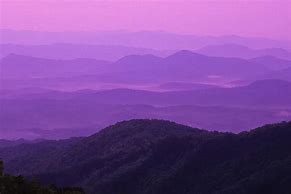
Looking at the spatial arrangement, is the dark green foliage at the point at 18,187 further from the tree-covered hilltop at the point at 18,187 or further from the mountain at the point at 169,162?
the mountain at the point at 169,162

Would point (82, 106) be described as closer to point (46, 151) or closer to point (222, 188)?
point (46, 151)

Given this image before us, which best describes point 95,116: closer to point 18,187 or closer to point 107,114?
point 107,114

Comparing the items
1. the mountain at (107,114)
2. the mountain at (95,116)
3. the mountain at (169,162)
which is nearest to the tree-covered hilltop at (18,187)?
the mountain at (169,162)

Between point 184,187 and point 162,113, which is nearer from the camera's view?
point 184,187

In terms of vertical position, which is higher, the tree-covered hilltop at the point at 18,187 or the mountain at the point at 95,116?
the tree-covered hilltop at the point at 18,187

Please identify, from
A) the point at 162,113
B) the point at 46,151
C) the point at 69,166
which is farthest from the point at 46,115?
the point at 69,166

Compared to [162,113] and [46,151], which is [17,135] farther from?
[46,151]

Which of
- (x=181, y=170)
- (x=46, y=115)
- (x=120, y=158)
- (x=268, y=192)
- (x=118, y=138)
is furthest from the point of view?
(x=46, y=115)

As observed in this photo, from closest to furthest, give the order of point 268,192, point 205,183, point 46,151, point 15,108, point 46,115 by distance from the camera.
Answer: point 268,192
point 205,183
point 46,151
point 46,115
point 15,108
